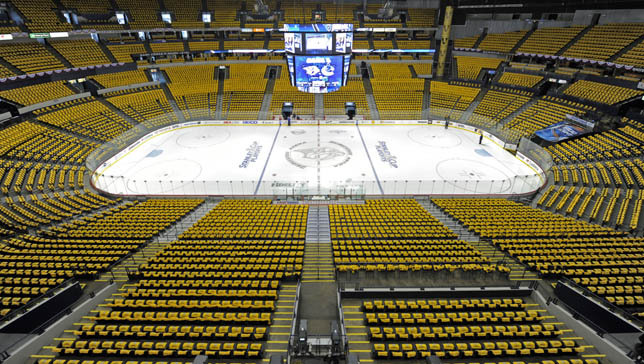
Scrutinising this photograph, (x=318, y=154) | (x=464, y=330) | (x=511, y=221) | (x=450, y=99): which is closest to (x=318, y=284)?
(x=464, y=330)

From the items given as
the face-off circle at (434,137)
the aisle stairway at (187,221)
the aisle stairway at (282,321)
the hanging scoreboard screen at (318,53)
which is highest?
the hanging scoreboard screen at (318,53)

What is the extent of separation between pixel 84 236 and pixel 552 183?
29213 mm

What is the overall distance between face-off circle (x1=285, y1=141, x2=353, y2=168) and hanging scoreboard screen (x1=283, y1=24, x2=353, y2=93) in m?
5.71

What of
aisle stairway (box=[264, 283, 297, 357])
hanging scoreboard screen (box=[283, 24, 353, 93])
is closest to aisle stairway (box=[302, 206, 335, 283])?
aisle stairway (box=[264, 283, 297, 357])

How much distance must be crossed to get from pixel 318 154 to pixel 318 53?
28.6 ft

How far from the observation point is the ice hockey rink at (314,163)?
22.6 m

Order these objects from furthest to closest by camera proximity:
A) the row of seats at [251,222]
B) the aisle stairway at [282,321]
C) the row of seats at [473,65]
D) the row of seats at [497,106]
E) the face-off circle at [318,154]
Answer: the row of seats at [473,65] → the row of seats at [497,106] → the face-off circle at [318,154] → the row of seats at [251,222] → the aisle stairway at [282,321]

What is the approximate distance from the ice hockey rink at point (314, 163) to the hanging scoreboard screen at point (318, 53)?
21.3 feet

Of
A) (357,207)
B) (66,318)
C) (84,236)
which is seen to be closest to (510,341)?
(357,207)

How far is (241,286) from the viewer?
10.7 m

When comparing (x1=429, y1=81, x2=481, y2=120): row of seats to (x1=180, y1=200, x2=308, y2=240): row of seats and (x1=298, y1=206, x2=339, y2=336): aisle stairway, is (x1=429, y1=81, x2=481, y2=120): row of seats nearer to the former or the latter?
(x1=180, y1=200, x2=308, y2=240): row of seats

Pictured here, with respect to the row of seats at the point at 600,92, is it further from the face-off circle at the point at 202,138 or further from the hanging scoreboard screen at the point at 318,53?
the face-off circle at the point at 202,138

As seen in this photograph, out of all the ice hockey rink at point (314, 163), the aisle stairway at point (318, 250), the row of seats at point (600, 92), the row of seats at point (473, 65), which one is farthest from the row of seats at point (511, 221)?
the row of seats at point (473, 65)

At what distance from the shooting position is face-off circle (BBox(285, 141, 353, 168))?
26.8 m
